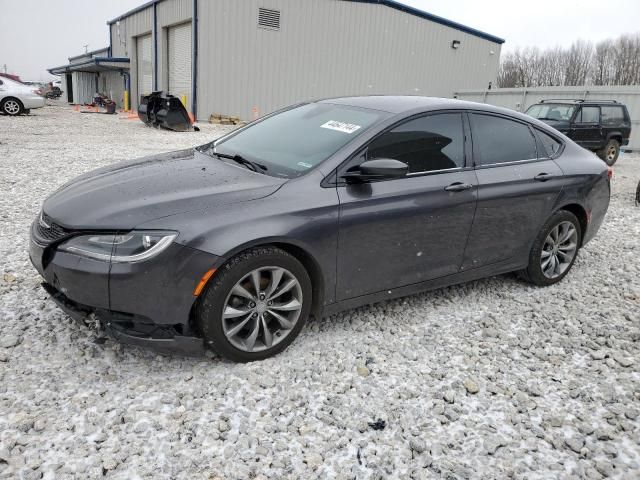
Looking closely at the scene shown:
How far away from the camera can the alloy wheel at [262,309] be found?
2.90 meters

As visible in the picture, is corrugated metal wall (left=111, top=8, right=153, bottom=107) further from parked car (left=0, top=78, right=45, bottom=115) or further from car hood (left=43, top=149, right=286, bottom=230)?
car hood (left=43, top=149, right=286, bottom=230)

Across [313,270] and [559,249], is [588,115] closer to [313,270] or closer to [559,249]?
[559,249]

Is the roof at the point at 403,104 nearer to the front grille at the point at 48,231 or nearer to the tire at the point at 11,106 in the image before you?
the front grille at the point at 48,231

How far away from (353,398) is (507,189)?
6.84 ft

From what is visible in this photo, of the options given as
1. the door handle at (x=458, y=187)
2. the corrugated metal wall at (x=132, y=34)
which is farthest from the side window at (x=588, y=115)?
the corrugated metal wall at (x=132, y=34)

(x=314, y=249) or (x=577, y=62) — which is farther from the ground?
A: (x=577, y=62)

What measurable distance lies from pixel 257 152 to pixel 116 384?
1.75 m

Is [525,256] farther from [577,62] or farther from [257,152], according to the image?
[577,62]

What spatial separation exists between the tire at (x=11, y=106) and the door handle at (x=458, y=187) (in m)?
20.0

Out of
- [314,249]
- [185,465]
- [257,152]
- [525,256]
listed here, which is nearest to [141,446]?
[185,465]

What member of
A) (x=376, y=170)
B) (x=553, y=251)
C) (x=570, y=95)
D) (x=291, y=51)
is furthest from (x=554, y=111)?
(x=291, y=51)

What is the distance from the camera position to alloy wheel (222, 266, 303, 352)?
290cm

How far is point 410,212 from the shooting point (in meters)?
3.42

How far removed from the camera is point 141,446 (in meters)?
2.38
